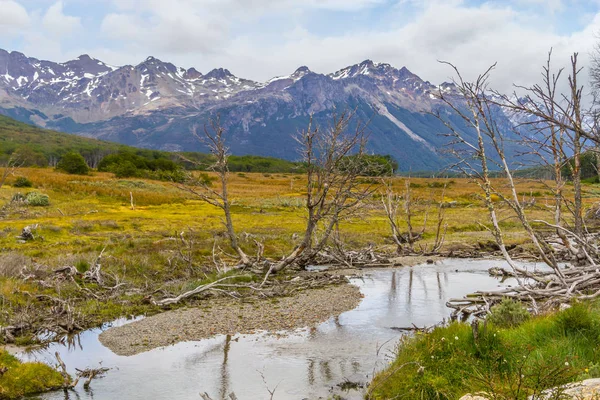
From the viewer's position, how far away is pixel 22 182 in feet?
190

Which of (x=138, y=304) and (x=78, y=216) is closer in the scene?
(x=138, y=304)

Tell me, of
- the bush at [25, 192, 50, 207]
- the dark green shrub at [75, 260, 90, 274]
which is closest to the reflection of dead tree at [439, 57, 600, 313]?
the dark green shrub at [75, 260, 90, 274]

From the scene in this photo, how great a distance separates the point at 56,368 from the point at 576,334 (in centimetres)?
1033

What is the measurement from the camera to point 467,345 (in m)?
9.01

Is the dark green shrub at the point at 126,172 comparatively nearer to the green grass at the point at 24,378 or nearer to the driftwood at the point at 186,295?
the driftwood at the point at 186,295

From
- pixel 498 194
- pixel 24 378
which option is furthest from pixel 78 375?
pixel 498 194

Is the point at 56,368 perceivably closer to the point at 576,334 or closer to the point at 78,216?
the point at 576,334

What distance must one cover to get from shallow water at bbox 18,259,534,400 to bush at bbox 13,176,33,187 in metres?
49.1

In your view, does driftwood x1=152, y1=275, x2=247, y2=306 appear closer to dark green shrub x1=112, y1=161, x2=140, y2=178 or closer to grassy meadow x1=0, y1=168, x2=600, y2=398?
grassy meadow x1=0, y1=168, x2=600, y2=398

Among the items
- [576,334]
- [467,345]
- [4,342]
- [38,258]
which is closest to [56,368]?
[4,342]

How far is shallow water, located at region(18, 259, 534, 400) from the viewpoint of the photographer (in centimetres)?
1051

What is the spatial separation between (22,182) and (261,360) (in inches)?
2144

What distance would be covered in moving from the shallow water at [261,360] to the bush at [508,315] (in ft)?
8.44

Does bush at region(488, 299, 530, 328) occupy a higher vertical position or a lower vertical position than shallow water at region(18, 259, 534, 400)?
higher
